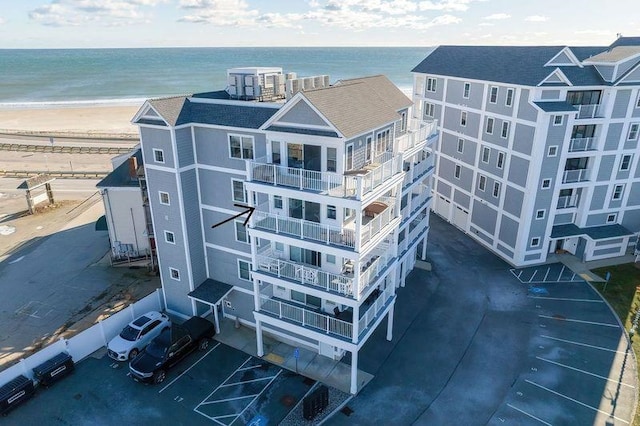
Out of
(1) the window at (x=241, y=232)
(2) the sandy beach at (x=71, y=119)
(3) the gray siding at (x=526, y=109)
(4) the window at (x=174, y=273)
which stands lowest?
(2) the sandy beach at (x=71, y=119)

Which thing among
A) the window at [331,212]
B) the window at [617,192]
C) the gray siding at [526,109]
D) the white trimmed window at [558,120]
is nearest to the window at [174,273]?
the window at [331,212]

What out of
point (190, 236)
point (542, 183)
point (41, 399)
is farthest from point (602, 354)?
point (41, 399)

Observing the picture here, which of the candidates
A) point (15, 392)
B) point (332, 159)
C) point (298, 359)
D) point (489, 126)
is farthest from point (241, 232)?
point (489, 126)

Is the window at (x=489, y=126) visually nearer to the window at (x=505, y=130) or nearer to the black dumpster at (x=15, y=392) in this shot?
the window at (x=505, y=130)

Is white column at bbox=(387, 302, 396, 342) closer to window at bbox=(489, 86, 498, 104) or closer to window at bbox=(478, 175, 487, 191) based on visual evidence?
window at bbox=(478, 175, 487, 191)

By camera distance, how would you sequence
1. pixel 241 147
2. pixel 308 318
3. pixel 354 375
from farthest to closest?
1. pixel 241 147
2. pixel 308 318
3. pixel 354 375

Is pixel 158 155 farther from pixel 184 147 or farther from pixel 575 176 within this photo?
pixel 575 176
